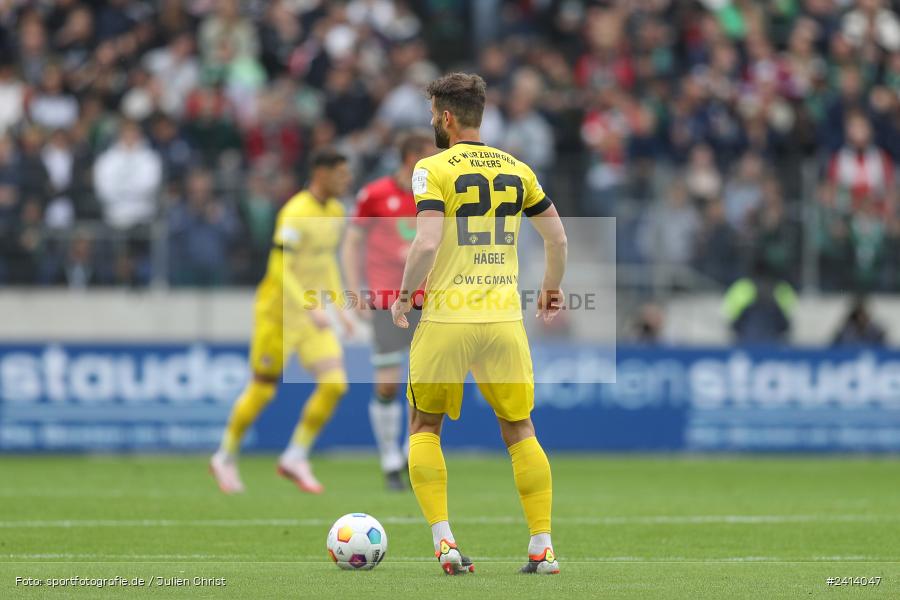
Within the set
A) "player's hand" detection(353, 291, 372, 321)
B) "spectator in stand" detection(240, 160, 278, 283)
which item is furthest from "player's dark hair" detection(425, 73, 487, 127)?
"spectator in stand" detection(240, 160, 278, 283)

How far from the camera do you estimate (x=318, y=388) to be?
45.5 ft

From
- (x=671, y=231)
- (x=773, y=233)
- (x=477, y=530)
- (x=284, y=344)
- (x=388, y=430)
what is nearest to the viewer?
(x=477, y=530)

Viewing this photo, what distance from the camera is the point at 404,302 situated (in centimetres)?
822

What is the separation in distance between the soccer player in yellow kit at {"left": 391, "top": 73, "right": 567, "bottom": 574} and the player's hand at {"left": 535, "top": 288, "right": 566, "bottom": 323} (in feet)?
0.57

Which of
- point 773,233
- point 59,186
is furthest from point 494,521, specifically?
point 773,233

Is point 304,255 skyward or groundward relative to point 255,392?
skyward

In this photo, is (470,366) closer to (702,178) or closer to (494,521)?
(494,521)

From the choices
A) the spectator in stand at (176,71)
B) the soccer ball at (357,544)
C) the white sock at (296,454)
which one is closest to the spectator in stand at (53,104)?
the spectator in stand at (176,71)

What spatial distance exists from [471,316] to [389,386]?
5.94 metres

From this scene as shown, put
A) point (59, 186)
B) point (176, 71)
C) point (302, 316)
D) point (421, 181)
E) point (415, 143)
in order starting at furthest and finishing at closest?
point (176, 71)
point (59, 186)
point (302, 316)
point (415, 143)
point (421, 181)

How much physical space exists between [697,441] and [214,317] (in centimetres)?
605

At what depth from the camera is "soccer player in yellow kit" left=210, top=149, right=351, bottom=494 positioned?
1353cm

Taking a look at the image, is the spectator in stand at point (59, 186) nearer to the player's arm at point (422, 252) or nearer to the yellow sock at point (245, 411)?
the yellow sock at point (245, 411)

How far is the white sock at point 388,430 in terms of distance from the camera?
14.2 meters
